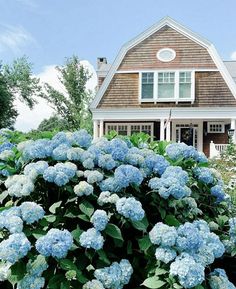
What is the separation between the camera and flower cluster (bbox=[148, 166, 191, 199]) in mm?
2342

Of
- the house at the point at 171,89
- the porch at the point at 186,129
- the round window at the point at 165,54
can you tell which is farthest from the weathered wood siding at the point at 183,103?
the round window at the point at 165,54

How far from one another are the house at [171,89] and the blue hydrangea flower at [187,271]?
51.2 feet

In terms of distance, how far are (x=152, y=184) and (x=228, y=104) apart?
16170 millimetres

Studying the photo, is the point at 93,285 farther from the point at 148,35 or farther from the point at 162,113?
the point at 148,35

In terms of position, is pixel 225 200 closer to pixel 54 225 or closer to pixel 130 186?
pixel 130 186

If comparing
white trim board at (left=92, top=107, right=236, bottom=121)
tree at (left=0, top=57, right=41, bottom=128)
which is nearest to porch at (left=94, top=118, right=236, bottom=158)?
white trim board at (left=92, top=107, right=236, bottom=121)

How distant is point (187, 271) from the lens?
2018 mm

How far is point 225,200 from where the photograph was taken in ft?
Result: 10.1

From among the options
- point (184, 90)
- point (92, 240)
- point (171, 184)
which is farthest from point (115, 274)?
point (184, 90)

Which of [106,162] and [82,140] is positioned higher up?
[82,140]

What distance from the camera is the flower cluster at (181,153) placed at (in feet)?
9.15

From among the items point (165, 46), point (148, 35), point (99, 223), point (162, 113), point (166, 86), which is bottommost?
point (99, 223)

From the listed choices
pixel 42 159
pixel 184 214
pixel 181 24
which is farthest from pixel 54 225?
pixel 181 24

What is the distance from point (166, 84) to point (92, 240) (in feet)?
55.1
